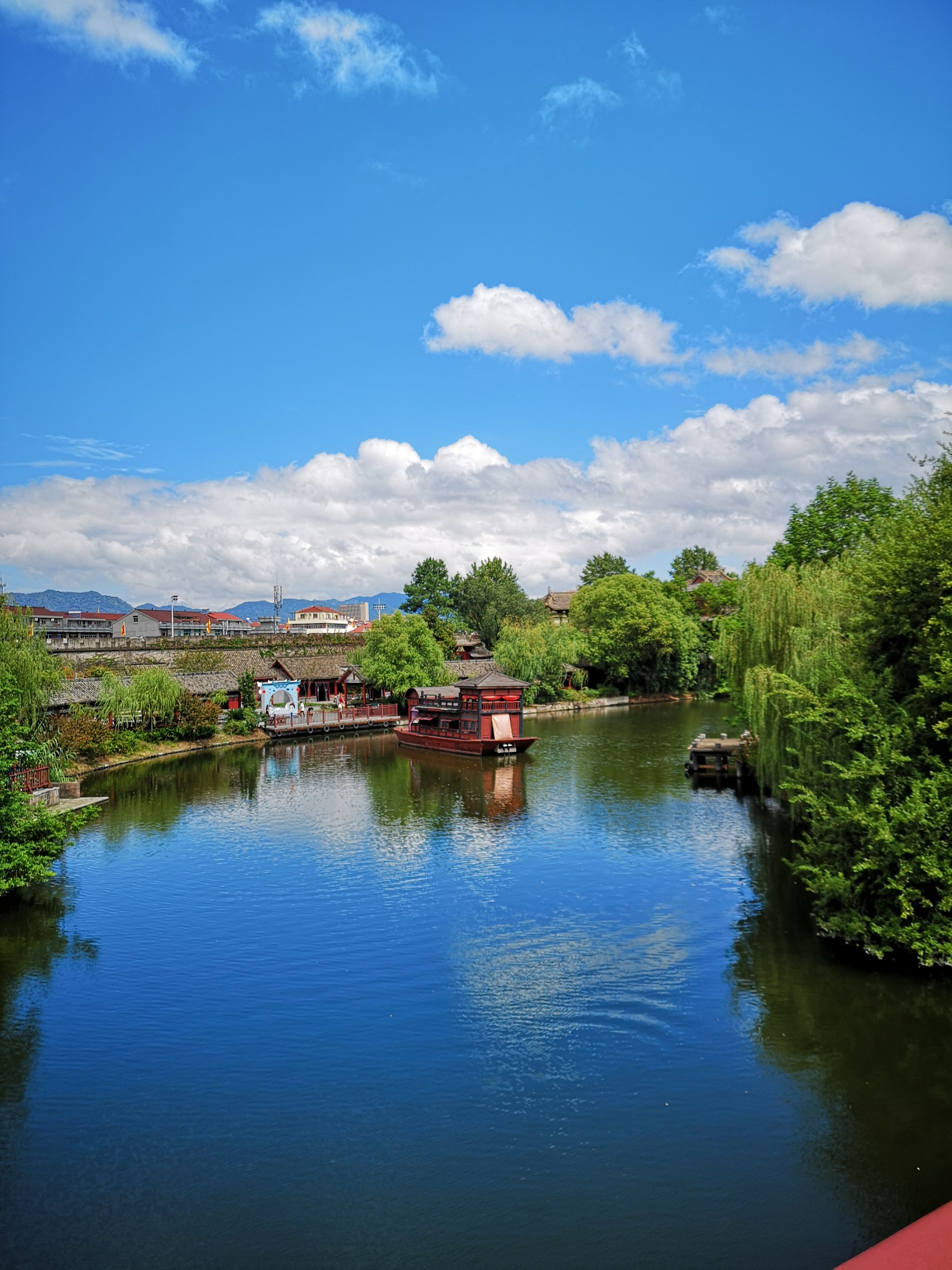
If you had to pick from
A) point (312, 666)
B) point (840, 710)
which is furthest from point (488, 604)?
point (840, 710)

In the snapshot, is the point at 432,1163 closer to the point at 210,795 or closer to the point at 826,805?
the point at 826,805

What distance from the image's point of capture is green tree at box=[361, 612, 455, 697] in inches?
2228

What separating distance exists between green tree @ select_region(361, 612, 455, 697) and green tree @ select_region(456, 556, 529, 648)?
20.4 m

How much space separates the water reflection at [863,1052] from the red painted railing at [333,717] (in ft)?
120

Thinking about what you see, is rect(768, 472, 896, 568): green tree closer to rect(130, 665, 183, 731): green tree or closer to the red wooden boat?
the red wooden boat

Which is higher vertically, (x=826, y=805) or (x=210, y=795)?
(x=826, y=805)

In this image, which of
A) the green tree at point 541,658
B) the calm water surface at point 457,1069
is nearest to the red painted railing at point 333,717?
the green tree at point 541,658

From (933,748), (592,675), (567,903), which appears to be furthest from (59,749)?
(592,675)

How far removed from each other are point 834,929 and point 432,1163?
29.5 feet

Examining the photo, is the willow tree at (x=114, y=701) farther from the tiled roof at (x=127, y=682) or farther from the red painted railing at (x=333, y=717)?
the red painted railing at (x=333, y=717)

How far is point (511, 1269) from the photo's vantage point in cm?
870

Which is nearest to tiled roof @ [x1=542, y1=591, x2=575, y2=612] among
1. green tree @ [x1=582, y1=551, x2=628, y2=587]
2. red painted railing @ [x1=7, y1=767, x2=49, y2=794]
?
green tree @ [x1=582, y1=551, x2=628, y2=587]

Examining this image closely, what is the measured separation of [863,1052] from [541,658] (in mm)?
52415

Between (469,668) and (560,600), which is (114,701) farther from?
(560,600)
